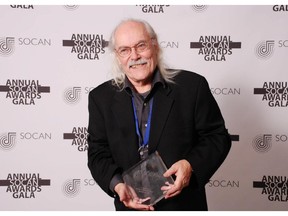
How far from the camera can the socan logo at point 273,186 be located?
199 centimetres

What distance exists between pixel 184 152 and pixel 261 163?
1043mm

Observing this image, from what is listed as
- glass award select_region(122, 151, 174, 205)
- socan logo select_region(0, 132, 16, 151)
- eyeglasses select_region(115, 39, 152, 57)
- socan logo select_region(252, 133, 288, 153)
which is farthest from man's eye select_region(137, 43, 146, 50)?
socan logo select_region(0, 132, 16, 151)

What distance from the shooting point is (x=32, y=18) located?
195 centimetres

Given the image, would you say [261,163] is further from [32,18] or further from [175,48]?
[32,18]

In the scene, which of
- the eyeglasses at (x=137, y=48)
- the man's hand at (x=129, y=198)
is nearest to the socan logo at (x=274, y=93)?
the eyeglasses at (x=137, y=48)

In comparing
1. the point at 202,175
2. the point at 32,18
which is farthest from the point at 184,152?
the point at 32,18

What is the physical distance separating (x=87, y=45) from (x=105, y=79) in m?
0.22

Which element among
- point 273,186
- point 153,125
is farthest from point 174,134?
point 273,186

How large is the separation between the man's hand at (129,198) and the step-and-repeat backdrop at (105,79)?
0.98 m

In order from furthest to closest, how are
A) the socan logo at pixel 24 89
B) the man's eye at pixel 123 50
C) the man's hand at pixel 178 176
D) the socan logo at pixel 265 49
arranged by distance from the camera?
the socan logo at pixel 24 89 < the socan logo at pixel 265 49 < the man's eye at pixel 123 50 < the man's hand at pixel 178 176

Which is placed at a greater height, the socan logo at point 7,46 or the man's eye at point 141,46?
the socan logo at point 7,46

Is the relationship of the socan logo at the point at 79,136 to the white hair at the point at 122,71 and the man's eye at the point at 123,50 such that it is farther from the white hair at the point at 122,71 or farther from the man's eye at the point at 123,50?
the man's eye at the point at 123,50

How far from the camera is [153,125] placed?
1104mm

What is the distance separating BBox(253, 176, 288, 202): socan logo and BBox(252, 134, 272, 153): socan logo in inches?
6.8
